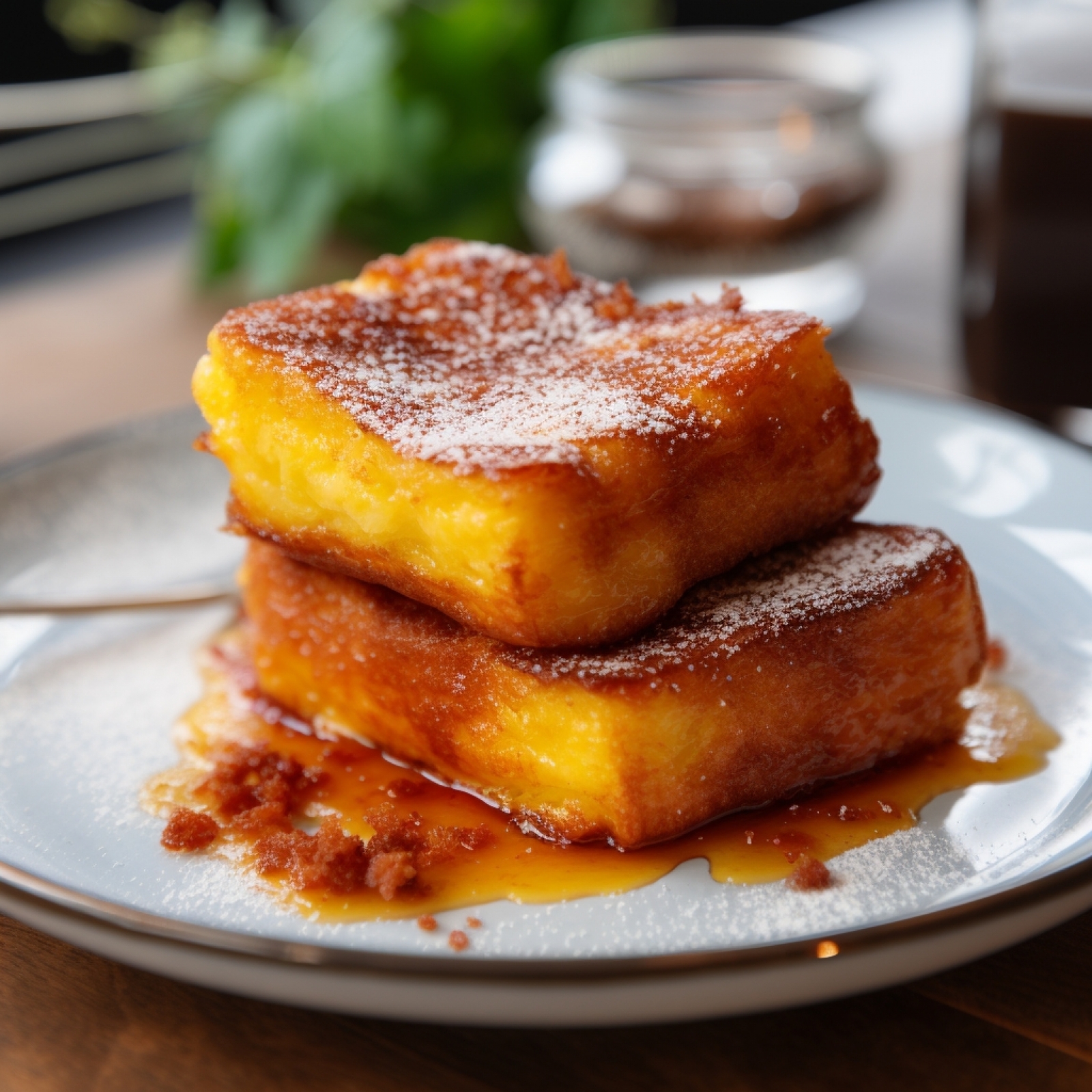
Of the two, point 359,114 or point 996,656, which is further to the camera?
point 359,114

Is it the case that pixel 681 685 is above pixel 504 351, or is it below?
below

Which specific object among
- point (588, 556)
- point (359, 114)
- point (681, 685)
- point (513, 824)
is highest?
point (359, 114)

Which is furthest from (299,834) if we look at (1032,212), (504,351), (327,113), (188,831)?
(327,113)

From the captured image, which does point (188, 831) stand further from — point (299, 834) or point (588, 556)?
point (588, 556)

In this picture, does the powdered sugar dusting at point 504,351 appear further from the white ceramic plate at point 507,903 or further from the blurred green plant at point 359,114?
the blurred green plant at point 359,114

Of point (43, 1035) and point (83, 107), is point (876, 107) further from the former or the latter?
point (43, 1035)

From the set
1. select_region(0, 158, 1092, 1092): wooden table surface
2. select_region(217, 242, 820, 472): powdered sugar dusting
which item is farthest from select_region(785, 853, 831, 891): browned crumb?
select_region(217, 242, 820, 472): powdered sugar dusting

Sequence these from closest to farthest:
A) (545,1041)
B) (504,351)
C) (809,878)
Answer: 1. (545,1041)
2. (809,878)
3. (504,351)
